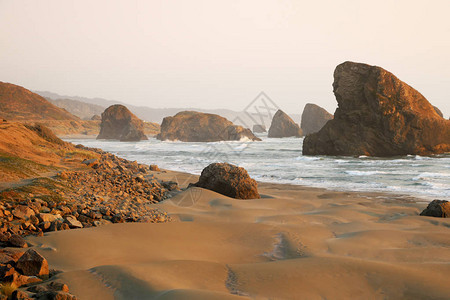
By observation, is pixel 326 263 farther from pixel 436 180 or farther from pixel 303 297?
pixel 436 180

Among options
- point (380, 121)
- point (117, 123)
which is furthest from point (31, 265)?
point (117, 123)

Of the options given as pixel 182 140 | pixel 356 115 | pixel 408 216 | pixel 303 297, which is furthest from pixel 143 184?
pixel 182 140

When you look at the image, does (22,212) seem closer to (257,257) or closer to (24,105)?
(257,257)

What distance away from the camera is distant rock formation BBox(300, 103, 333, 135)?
4099 inches

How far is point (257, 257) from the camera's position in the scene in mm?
4730

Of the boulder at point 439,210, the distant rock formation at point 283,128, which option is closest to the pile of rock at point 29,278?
the boulder at point 439,210

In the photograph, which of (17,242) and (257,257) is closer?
(17,242)

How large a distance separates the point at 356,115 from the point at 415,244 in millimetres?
30302

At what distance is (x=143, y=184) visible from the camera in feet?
33.2

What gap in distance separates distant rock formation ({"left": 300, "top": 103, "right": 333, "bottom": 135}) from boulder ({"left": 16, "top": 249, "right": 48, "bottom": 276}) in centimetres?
10452

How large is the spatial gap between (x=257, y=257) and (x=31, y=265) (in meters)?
2.66

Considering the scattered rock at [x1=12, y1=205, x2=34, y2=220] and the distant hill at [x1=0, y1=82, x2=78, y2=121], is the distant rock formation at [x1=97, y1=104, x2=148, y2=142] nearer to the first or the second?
the distant hill at [x1=0, y1=82, x2=78, y2=121]

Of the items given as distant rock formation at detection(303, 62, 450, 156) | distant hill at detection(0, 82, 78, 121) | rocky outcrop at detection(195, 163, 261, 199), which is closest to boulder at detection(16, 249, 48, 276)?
rocky outcrop at detection(195, 163, 261, 199)

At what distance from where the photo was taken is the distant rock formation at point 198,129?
84062 mm
